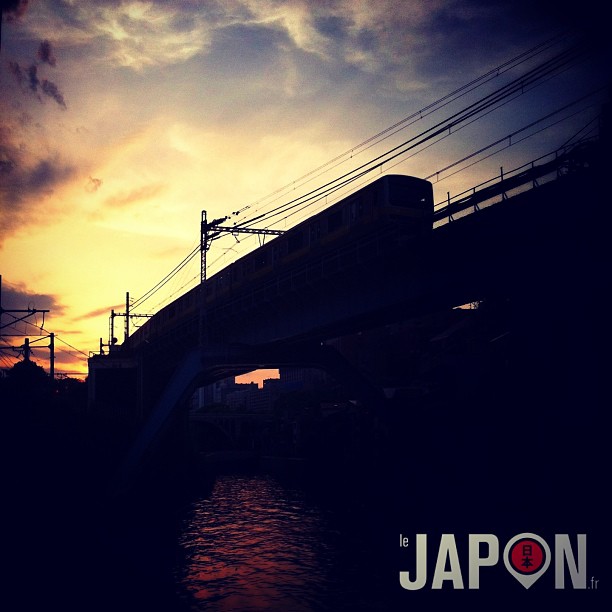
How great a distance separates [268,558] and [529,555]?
1029 centimetres

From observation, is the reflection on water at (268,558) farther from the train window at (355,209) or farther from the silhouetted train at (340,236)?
the train window at (355,209)

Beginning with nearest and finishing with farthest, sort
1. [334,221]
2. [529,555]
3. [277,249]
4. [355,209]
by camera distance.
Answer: [529,555] < [355,209] < [334,221] < [277,249]

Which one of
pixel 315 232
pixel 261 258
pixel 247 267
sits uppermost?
pixel 315 232

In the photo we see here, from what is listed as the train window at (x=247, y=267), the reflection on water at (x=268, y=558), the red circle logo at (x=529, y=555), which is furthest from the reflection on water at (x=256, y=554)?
the train window at (x=247, y=267)

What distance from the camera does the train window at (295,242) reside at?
3262cm

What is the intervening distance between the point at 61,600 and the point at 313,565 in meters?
8.33

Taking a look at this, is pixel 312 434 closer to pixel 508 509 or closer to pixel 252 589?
pixel 508 509

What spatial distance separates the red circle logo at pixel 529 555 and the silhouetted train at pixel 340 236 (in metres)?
12.1

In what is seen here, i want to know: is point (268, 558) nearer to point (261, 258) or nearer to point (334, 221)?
point (334, 221)

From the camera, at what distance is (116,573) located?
21.1 metres

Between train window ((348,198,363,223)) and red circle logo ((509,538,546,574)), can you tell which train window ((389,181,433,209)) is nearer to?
train window ((348,198,363,223))

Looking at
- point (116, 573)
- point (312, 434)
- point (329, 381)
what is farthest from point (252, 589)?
point (329, 381)

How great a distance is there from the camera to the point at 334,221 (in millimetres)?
30469

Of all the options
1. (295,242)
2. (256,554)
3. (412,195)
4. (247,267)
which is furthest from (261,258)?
(256,554)
